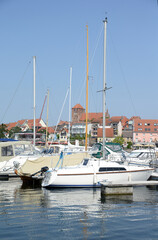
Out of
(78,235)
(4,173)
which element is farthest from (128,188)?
(4,173)

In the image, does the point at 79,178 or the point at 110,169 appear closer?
the point at 79,178

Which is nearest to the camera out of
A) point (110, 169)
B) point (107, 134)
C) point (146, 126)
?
point (110, 169)

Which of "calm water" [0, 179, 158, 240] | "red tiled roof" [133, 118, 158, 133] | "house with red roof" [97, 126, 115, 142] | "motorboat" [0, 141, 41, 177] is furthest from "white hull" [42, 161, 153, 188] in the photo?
"red tiled roof" [133, 118, 158, 133]

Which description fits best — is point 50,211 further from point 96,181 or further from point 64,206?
point 96,181

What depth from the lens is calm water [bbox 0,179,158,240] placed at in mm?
11219

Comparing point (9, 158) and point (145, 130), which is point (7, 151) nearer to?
point (9, 158)

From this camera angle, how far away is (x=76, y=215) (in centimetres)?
1391

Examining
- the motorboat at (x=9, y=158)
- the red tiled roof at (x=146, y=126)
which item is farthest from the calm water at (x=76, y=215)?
the red tiled roof at (x=146, y=126)

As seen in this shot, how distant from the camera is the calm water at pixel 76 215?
36.8 ft

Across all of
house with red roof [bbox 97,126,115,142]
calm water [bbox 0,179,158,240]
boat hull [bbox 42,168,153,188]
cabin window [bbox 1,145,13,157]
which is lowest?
calm water [bbox 0,179,158,240]

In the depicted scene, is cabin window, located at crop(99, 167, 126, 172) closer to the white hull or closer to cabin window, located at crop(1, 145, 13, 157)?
the white hull

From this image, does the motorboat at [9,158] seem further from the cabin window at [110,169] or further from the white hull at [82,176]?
the cabin window at [110,169]

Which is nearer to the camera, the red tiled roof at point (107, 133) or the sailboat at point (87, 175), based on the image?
the sailboat at point (87, 175)

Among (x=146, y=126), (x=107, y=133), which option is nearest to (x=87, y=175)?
(x=107, y=133)
